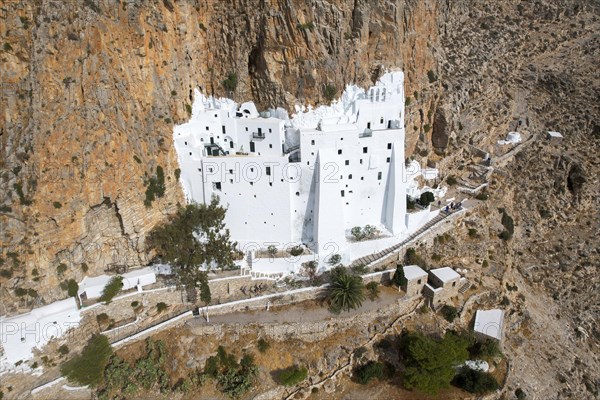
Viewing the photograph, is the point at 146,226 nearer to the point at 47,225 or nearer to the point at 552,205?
the point at 47,225

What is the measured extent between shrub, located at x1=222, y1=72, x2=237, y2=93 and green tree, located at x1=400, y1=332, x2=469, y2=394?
21.7m

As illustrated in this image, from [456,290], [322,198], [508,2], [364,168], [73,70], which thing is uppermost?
A: [508,2]

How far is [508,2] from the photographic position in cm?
5478

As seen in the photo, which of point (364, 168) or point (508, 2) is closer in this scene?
point (364, 168)

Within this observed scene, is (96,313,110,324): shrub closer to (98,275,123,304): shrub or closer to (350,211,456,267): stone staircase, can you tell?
(98,275,123,304): shrub

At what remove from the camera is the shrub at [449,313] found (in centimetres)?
3008

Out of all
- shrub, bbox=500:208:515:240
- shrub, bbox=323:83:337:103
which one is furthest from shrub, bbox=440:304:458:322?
shrub, bbox=323:83:337:103

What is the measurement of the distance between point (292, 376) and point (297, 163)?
14.3 m

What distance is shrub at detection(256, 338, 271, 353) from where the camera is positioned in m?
27.3

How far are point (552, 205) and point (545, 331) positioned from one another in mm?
13716

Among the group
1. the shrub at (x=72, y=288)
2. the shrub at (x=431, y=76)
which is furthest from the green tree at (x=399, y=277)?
the shrub at (x=72, y=288)

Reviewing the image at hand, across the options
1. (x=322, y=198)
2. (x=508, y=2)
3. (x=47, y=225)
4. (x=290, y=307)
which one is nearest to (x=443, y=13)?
(x=508, y=2)

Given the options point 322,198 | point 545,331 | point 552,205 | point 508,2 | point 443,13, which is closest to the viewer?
point 322,198

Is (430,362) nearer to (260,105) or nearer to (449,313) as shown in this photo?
(449,313)
